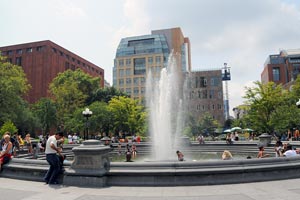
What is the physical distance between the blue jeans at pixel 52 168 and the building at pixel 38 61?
60.1 meters

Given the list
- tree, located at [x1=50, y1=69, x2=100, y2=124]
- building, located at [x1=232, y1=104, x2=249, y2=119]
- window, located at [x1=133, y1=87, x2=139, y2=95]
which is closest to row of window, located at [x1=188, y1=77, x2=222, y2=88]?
building, located at [x1=232, y1=104, x2=249, y2=119]

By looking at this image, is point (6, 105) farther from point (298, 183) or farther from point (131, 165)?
point (298, 183)

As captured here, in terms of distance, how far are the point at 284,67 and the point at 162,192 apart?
9560 centimetres

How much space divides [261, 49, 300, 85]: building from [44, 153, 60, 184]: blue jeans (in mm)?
91148

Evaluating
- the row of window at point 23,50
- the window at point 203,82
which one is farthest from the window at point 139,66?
the row of window at point 23,50

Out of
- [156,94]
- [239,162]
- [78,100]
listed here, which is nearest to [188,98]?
[78,100]

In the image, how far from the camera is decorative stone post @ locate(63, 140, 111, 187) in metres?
8.22

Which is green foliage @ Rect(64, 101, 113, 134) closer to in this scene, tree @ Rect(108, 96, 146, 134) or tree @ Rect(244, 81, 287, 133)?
tree @ Rect(108, 96, 146, 134)

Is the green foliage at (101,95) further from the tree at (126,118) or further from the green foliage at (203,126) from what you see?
the green foliage at (203,126)

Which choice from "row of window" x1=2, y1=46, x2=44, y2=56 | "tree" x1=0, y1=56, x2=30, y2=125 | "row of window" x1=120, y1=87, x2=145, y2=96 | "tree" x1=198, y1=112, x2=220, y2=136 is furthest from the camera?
"row of window" x1=120, y1=87, x2=145, y2=96

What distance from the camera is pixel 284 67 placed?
295 feet

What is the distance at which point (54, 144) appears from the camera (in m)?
8.59

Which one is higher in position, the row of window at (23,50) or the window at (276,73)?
the row of window at (23,50)

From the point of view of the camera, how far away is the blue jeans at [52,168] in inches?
334
